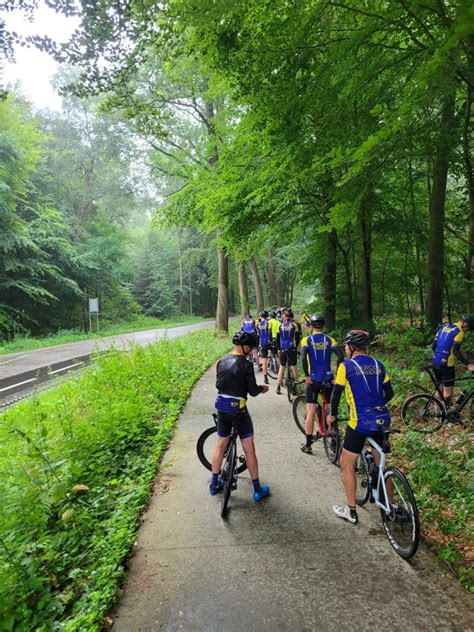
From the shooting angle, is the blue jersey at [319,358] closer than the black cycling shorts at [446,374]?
Yes

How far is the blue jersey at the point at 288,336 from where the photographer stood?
9211 mm

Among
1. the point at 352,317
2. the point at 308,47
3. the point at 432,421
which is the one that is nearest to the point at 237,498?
the point at 432,421

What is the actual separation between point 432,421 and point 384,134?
5.59 m

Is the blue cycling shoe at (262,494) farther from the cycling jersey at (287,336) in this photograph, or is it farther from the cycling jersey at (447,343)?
the cycling jersey at (287,336)

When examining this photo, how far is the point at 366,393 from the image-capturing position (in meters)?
3.91

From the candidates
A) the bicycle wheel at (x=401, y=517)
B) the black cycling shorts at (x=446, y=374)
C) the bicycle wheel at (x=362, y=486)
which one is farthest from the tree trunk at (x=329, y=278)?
the bicycle wheel at (x=401, y=517)

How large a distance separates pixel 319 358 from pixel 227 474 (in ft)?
7.79

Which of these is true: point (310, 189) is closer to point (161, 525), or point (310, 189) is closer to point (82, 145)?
point (161, 525)

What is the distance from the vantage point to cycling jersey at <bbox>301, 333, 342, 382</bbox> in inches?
237

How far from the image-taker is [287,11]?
4711 mm

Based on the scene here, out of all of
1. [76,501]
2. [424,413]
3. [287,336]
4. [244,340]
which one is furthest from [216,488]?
[287,336]

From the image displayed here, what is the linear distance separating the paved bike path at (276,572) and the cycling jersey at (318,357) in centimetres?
155

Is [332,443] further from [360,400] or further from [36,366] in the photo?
[36,366]

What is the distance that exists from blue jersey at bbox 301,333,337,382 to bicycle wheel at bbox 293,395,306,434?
3.35 feet
